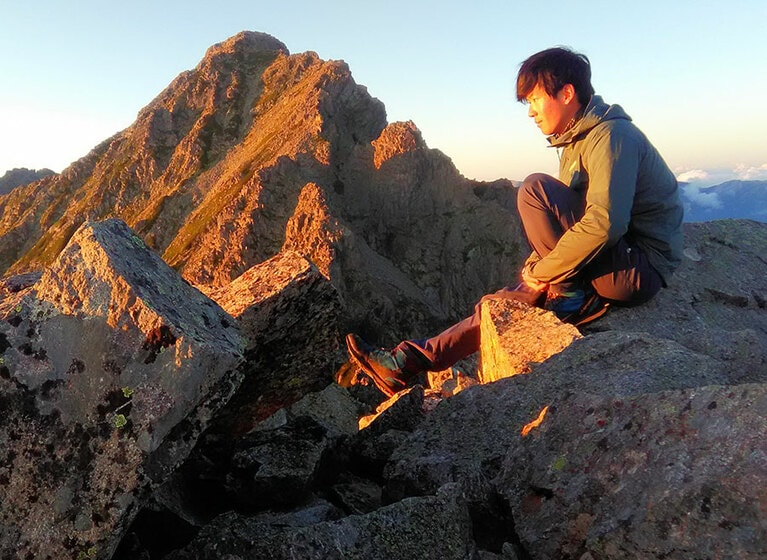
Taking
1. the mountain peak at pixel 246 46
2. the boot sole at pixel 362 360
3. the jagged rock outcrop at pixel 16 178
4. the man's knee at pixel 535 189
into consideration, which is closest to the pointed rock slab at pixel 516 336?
the man's knee at pixel 535 189

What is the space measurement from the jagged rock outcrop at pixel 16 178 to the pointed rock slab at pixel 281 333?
16465cm

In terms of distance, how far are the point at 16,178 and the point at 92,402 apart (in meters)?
173

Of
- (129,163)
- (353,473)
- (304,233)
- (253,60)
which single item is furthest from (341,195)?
(253,60)

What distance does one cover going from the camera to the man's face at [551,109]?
7.81 m

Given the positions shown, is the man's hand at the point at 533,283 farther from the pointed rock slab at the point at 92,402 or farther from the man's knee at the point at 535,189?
the pointed rock slab at the point at 92,402

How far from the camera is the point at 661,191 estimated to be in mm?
8078

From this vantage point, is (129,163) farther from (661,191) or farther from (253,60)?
(661,191)

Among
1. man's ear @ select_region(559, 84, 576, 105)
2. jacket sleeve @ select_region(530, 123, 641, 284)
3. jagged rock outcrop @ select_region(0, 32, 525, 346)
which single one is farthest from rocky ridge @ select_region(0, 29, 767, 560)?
jagged rock outcrop @ select_region(0, 32, 525, 346)

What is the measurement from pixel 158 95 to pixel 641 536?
115 meters

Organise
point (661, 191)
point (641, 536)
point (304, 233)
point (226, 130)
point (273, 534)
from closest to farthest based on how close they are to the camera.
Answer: point (641, 536) < point (273, 534) < point (661, 191) < point (304, 233) < point (226, 130)

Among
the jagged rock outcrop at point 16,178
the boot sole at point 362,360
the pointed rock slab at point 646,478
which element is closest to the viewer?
the pointed rock slab at point 646,478

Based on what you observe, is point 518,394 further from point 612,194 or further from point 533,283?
point 612,194

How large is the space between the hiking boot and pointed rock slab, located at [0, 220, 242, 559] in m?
5.03

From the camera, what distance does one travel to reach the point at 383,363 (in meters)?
9.49
